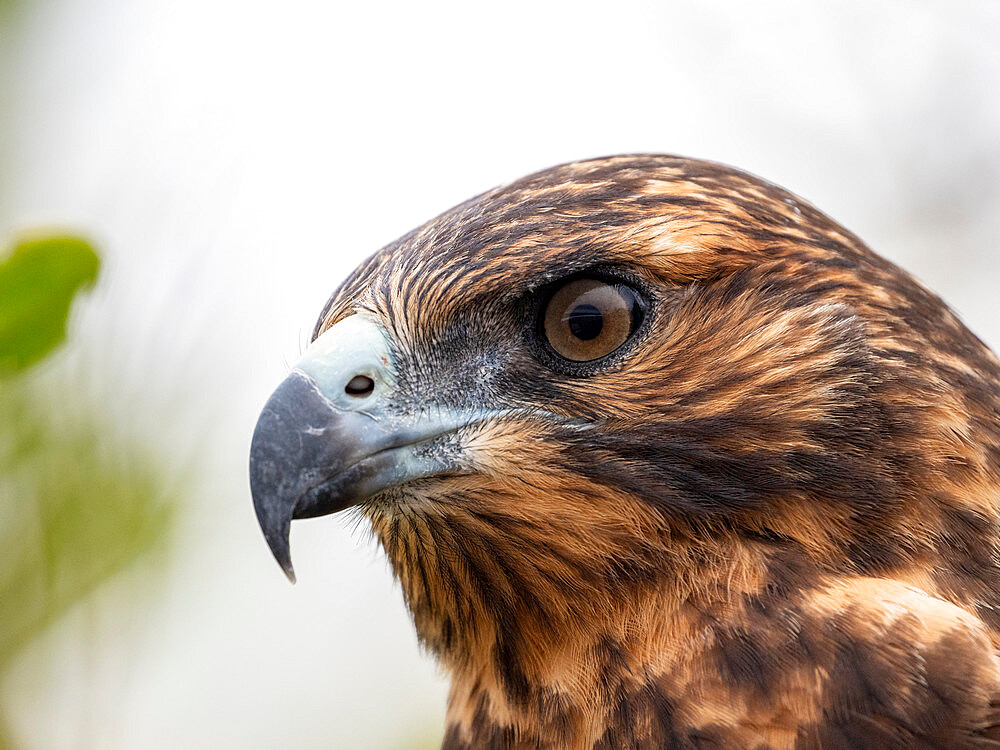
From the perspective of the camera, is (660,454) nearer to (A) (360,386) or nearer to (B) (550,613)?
(B) (550,613)

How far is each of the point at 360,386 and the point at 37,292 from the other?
102cm

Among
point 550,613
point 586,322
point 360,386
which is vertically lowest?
point 550,613

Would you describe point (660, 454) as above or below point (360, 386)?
above

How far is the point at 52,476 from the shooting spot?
1.92 meters

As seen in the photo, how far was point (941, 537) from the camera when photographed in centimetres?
220

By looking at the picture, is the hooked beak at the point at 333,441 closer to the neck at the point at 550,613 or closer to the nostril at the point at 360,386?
the nostril at the point at 360,386

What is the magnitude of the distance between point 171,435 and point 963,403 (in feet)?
5.63

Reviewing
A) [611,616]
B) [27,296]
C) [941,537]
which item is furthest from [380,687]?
[27,296]

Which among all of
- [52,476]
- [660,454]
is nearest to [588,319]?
[660,454]

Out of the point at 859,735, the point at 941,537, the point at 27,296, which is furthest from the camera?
the point at 941,537

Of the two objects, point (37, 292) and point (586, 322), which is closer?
point (37, 292)

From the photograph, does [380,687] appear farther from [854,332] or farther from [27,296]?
[27,296]

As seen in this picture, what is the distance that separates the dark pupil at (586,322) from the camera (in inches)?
92.0

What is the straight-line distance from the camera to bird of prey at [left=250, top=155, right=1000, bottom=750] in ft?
7.13
